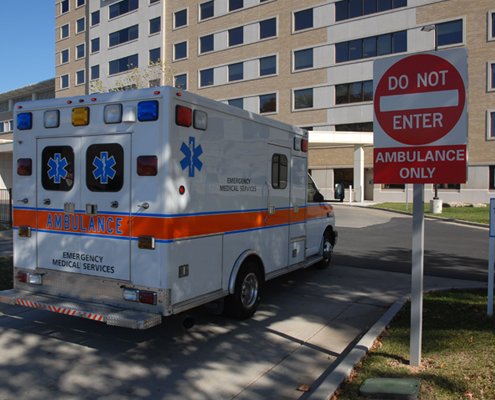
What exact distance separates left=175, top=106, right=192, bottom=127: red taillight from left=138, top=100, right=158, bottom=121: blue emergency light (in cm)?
21

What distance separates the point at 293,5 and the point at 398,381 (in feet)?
134

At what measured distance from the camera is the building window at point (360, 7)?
36594 millimetres

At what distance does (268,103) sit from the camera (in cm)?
4281

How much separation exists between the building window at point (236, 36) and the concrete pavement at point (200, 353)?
40.2m

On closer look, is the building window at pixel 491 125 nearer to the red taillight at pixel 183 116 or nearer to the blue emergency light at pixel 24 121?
the red taillight at pixel 183 116

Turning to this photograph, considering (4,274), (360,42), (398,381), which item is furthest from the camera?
(360,42)

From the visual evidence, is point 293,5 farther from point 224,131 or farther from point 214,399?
point 214,399

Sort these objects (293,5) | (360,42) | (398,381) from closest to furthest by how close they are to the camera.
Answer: (398,381)
(360,42)
(293,5)

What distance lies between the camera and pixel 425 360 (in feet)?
15.5

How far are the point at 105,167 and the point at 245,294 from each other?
245 cm

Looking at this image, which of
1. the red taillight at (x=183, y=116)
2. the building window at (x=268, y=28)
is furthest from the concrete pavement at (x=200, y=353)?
the building window at (x=268, y=28)

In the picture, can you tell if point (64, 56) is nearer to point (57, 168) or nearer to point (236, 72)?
point (236, 72)

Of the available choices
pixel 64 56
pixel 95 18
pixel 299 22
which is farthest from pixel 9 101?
pixel 299 22

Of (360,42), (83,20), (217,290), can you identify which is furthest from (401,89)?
(83,20)
